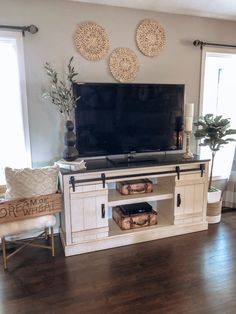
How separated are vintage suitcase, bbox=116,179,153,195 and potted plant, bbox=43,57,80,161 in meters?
0.63

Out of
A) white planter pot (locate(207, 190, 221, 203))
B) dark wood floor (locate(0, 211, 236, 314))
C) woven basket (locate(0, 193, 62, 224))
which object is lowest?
dark wood floor (locate(0, 211, 236, 314))

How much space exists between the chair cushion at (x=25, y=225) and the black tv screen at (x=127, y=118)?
762mm

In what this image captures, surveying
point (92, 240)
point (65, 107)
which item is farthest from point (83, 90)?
point (92, 240)

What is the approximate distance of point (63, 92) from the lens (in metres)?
2.63

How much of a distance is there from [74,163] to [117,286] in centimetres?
116

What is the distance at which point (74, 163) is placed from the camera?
258cm

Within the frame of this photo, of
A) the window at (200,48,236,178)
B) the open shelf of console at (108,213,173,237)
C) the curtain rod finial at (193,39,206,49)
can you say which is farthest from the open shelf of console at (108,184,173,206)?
the curtain rod finial at (193,39,206,49)

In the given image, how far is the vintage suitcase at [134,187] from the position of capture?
113 inches

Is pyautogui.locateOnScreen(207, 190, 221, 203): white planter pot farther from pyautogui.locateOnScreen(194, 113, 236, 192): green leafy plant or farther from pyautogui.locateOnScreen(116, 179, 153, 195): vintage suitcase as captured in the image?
pyautogui.locateOnScreen(116, 179, 153, 195): vintage suitcase

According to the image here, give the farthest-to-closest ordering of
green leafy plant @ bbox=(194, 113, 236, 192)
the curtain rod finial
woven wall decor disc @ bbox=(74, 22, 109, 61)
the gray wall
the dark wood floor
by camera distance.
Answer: the curtain rod finial
green leafy plant @ bbox=(194, 113, 236, 192)
woven wall decor disc @ bbox=(74, 22, 109, 61)
the gray wall
the dark wood floor

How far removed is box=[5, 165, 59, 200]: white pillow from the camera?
2291mm

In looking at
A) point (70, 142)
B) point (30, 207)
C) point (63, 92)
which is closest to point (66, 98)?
point (63, 92)

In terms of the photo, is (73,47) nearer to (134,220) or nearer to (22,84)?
(22,84)

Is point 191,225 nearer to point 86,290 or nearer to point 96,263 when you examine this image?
point 96,263
